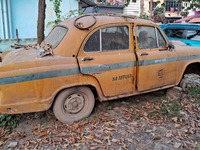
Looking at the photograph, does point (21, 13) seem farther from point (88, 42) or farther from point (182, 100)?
point (182, 100)

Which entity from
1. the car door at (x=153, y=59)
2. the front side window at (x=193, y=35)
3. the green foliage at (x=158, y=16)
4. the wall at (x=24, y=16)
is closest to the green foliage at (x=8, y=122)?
the car door at (x=153, y=59)

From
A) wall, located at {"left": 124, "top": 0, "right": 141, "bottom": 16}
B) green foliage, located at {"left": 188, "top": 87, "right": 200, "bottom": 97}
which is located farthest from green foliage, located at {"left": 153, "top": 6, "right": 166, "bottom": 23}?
green foliage, located at {"left": 188, "top": 87, "right": 200, "bottom": 97}

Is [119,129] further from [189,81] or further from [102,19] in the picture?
[189,81]

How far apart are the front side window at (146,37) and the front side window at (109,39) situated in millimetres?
317

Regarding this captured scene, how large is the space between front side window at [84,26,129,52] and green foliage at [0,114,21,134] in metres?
1.97

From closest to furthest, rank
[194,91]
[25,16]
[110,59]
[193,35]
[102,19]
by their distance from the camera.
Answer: [110,59], [102,19], [194,91], [193,35], [25,16]

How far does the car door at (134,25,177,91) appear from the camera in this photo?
14.1 ft

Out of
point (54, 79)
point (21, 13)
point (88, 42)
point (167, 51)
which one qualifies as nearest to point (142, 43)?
point (167, 51)

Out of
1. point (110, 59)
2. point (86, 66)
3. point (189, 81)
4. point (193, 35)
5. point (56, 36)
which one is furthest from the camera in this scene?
point (193, 35)

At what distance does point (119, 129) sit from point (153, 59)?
68.8 inches

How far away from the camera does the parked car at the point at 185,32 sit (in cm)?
753

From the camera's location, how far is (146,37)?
4.47 metres

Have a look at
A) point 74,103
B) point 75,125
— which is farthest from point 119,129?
point 74,103

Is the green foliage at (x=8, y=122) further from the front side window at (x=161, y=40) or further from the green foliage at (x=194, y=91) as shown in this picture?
the green foliage at (x=194, y=91)
